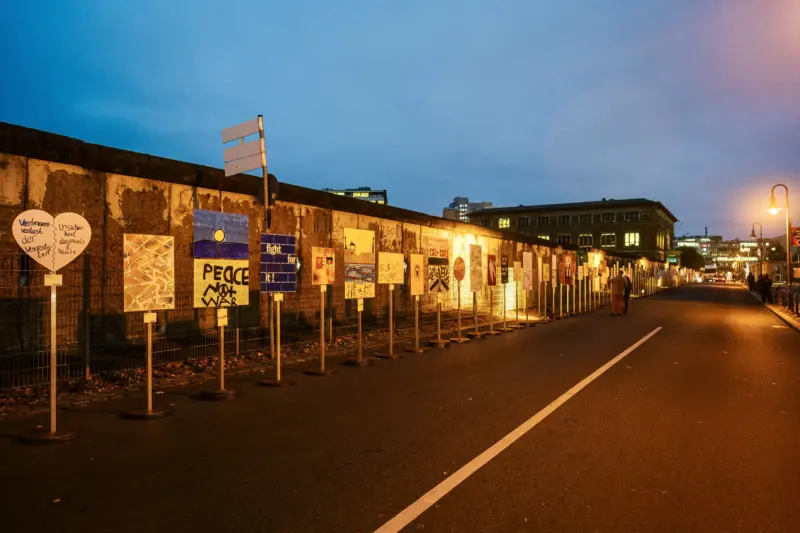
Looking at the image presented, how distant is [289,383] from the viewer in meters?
8.93

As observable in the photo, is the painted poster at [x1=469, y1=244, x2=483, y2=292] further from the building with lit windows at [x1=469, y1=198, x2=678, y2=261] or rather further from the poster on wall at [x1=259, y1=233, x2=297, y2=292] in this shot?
the building with lit windows at [x1=469, y1=198, x2=678, y2=261]

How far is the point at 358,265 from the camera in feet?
40.7

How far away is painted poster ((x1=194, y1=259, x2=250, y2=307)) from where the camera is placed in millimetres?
8328

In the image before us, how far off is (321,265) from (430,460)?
624 cm

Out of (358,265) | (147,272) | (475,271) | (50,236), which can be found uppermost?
(50,236)

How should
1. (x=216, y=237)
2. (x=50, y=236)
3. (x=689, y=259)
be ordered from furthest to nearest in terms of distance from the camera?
(x=689, y=259)
(x=216, y=237)
(x=50, y=236)

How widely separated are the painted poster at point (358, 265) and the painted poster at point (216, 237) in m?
3.19

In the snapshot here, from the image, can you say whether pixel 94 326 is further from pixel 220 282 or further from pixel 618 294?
pixel 618 294

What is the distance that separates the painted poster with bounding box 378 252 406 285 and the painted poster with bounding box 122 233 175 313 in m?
6.17

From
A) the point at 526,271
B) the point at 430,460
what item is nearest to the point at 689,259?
the point at 526,271

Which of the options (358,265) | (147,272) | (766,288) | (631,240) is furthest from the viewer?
(631,240)

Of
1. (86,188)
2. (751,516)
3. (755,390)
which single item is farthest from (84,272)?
(755,390)

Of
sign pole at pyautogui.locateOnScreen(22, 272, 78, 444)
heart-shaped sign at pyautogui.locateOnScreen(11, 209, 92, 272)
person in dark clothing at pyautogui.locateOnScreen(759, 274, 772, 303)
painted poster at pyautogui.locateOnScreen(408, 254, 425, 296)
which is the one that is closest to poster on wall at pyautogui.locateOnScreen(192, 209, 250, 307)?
heart-shaped sign at pyautogui.locateOnScreen(11, 209, 92, 272)

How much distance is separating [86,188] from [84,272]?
4.63ft
